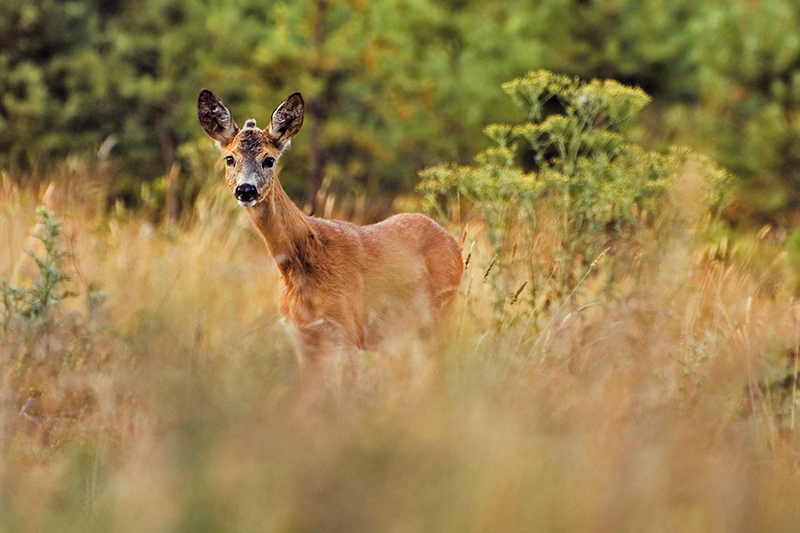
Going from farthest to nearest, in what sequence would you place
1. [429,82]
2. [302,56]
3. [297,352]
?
[429,82] < [302,56] < [297,352]

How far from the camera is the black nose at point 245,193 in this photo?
196 inches

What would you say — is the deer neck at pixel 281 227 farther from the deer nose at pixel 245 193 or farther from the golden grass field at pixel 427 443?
the golden grass field at pixel 427 443

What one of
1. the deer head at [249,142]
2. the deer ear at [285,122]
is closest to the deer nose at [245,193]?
the deer head at [249,142]

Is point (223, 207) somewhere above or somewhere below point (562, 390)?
above

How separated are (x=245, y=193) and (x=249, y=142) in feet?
1.38

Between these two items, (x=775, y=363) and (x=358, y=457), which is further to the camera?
(x=775, y=363)

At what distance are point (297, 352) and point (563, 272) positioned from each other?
160 centimetres

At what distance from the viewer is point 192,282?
19.6ft

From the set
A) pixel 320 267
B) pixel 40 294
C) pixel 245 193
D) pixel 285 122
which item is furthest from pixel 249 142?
pixel 40 294

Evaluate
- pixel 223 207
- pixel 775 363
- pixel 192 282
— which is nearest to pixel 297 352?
pixel 192 282

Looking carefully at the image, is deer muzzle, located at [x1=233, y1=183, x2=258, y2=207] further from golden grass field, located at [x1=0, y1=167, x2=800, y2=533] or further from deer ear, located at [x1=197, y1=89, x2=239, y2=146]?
golden grass field, located at [x1=0, y1=167, x2=800, y2=533]

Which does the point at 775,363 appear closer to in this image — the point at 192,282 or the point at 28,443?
the point at 192,282

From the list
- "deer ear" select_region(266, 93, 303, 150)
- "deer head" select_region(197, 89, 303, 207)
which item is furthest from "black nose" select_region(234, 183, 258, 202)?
"deer ear" select_region(266, 93, 303, 150)

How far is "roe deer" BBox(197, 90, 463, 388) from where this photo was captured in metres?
5.25
